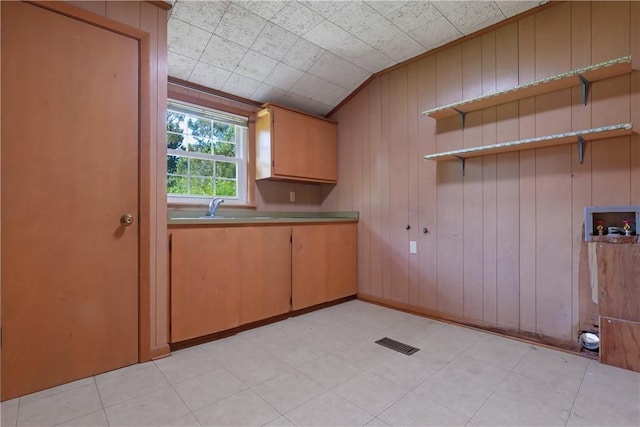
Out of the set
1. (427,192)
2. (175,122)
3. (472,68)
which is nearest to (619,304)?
(427,192)

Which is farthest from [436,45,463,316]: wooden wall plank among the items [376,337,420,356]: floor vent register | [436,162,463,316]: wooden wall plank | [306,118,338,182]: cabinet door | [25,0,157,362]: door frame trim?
[25,0,157,362]: door frame trim

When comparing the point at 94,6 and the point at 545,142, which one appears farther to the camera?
the point at 545,142

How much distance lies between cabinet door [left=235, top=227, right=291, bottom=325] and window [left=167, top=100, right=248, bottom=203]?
2.50 feet

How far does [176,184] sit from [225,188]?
1.61ft

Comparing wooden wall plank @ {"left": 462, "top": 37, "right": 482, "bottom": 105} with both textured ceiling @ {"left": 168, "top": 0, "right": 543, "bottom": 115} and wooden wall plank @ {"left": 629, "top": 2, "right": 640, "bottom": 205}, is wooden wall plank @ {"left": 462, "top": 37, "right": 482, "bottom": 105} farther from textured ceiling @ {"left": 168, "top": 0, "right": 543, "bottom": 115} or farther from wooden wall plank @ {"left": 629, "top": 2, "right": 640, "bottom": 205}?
wooden wall plank @ {"left": 629, "top": 2, "right": 640, "bottom": 205}

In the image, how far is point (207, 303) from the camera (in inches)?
93.1

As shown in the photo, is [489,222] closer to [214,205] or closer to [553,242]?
[553,242]

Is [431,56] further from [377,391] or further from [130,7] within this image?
[377,391]

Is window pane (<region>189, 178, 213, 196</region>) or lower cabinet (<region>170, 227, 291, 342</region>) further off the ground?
window pane (<region>189, 178, 213, 196</region>)

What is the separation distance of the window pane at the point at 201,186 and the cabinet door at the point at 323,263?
97 centimetres

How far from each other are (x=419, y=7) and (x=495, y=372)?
256 centimetres

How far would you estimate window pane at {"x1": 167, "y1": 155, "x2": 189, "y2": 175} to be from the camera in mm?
2934

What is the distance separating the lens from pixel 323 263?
3.25m

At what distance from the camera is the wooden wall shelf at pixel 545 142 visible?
1932 mm
